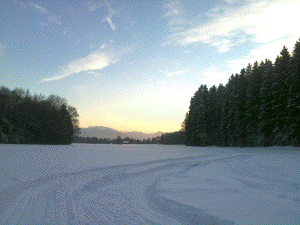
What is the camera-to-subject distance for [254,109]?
116 feet

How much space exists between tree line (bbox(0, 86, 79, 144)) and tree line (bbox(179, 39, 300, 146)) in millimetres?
33782

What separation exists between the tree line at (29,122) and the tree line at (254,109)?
3378cm

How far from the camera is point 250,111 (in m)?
36.4

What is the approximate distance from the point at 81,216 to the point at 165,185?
3.49 m

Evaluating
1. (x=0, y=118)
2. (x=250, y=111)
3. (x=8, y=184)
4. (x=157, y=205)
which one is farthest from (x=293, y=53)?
(x=0, y=118)

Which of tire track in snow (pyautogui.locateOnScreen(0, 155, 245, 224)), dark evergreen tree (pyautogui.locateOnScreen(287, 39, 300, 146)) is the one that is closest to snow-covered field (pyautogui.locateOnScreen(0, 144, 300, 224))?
tire track in snow (pyautogui.locateOnScreen(0, 155, 245, 224))

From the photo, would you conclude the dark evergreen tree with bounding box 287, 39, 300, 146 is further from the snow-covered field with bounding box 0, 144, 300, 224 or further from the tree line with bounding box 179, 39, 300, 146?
the snow-covered field with bounding box 0, 144, 300, 224

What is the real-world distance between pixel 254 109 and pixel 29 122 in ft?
154

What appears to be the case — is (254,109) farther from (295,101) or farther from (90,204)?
(90,204)

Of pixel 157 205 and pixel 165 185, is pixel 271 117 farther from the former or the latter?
pixel 157 205

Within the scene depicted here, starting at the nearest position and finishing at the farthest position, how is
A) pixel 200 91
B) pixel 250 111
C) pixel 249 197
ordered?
pixel 249 197, pixel 250 111, pixel 200 91

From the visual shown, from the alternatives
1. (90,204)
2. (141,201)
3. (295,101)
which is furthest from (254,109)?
(90,204)

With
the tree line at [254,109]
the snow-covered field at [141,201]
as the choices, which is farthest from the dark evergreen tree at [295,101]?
the snow-covered field at [141,201]

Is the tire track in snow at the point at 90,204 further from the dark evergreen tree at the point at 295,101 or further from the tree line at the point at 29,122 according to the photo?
the tree line at the point at 29,122
